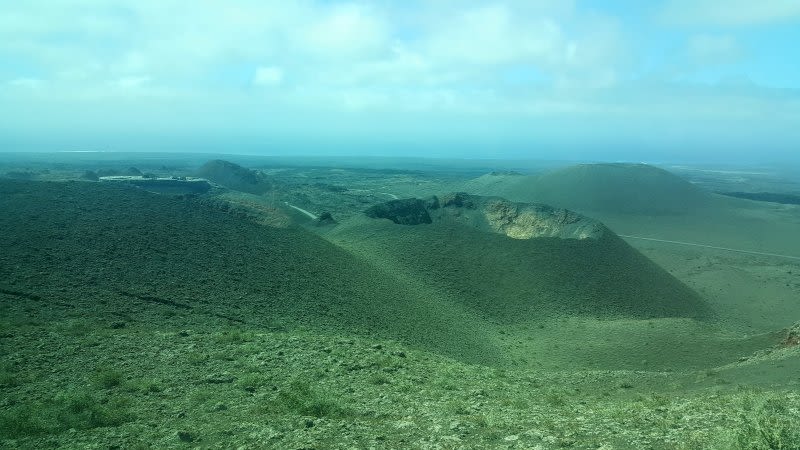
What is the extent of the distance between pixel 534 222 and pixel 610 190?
55.6m

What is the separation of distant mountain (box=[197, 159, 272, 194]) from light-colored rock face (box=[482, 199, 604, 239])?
58.1 m

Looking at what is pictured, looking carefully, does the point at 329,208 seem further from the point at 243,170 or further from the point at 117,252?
the point at 117,252

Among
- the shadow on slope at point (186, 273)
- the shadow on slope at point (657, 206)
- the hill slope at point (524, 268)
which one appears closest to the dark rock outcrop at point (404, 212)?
the hill slope at point (524, 268)

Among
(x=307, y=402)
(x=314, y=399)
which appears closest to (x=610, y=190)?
(x=314, y=399)

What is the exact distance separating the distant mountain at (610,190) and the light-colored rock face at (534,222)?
43187 millimetres

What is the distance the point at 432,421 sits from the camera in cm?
1183

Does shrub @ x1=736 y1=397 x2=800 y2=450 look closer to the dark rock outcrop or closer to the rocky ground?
the rocky ground

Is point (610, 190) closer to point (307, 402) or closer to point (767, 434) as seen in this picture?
point (307, 402)

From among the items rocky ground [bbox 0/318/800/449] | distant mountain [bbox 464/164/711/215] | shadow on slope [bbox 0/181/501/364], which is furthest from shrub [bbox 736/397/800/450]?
distant mountain [bbox 464/164/711/215]

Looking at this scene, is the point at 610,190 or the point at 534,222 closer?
the point at 534,222

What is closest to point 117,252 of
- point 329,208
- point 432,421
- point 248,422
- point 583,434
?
point 248,422

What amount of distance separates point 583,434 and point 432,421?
122 inches

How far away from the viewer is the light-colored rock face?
4697 centimetres

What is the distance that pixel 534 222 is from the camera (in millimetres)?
49594
